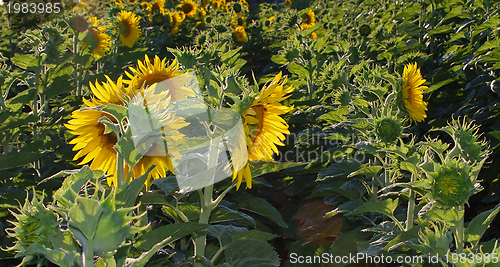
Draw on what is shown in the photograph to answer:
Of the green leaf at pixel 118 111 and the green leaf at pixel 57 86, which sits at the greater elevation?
the green leaf at pixel 57 86

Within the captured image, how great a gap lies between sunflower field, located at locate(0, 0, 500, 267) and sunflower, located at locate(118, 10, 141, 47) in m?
0.01

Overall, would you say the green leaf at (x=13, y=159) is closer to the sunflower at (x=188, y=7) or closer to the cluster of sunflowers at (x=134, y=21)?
the cluster of sunflowers at (x=134, y=21)

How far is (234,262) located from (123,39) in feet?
10.8

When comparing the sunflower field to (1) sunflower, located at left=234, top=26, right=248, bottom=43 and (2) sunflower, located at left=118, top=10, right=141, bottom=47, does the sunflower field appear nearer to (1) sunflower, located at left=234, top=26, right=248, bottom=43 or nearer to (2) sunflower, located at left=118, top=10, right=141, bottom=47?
(2) sunflower, located at left=118, top=10, right=141, bottom=47

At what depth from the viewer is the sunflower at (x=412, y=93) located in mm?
1992

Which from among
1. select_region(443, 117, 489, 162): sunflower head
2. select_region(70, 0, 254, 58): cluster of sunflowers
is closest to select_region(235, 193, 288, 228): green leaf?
select_region(443, 117, 489, 162): sunflower head

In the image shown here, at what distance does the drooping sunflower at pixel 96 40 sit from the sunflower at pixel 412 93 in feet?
7.66

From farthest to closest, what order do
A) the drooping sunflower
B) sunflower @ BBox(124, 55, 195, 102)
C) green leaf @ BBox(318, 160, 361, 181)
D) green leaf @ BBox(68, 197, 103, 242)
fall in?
the drooping sunflower < green leaf @ BBox(318, 160, 361, 181) < sunflower @ BBox(124, 55, 195, 102) < green leaf @ BBox(68, 197, 103, 242)

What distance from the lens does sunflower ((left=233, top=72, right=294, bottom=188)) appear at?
111 cm

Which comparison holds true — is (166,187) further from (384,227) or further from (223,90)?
(384,227)

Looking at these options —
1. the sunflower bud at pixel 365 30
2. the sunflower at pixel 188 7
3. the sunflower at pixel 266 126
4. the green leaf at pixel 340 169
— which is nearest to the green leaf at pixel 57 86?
the green leaf at pixel 340 169

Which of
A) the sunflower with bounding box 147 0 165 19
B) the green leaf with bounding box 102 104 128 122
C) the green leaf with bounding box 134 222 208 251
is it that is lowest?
the green leaf with bounding box 134 222 208 251

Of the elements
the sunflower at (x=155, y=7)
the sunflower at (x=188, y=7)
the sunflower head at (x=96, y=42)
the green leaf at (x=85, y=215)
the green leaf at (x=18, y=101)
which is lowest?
the green leaf at (x=85, y=215)

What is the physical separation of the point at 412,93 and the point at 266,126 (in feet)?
3.88
